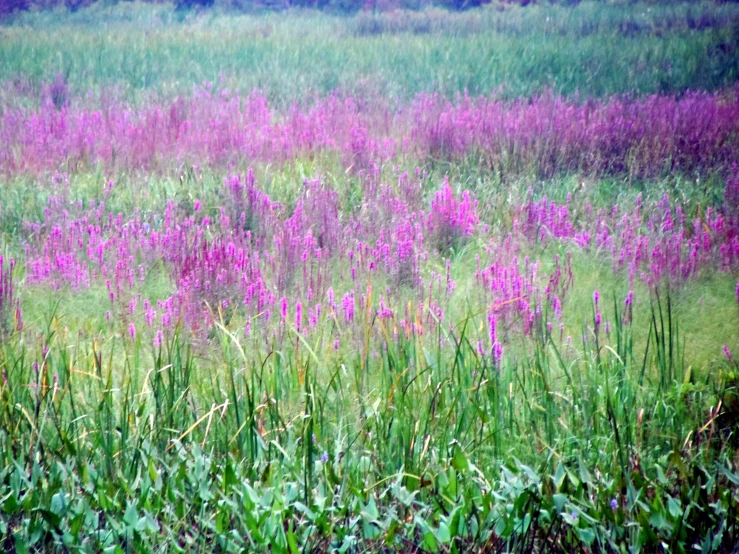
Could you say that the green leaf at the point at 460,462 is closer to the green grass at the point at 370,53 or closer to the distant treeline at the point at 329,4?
the green grass at the point at 370,53

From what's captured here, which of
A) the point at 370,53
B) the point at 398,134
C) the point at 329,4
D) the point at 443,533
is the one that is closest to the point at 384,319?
the point at 443,533

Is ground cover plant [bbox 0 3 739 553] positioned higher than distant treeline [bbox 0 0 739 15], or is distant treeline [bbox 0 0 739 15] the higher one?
distant treeline [bbox 0 0 739 15]

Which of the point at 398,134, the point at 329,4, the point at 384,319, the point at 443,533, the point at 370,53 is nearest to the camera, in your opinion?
the point at 443,533

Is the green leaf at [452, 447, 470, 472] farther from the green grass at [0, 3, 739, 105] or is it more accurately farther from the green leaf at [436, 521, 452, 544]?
the green grass at [0, 3, 739, 105]

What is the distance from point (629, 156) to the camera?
4043 mm

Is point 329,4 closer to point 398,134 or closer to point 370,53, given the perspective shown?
point 370,53

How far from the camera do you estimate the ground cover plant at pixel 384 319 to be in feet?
6.28

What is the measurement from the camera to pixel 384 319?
257 cm

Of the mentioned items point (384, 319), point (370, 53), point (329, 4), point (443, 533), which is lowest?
point (443, 533)

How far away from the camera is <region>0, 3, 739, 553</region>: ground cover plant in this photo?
192cm

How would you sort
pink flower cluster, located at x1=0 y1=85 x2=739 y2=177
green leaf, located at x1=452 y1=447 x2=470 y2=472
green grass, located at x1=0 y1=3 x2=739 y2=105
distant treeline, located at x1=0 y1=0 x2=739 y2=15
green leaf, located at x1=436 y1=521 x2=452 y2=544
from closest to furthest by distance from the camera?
1. green leaf, located at x1=436 y1=521 x2=452 y2=544
2. green leaf, located at x1=452 y1=447 x2=470 y2=472
3. pink flower cluster, located at x1=0 y1=85 x2=739 y2=177
4. green grass, located at x1=0 y1=3 x2=739 y2=105
5. distant treeline, located at x1=0 y1=0 x2=739 y2=15

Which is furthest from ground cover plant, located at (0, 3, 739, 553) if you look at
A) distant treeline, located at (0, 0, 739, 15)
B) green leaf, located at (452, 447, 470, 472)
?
distant treeline, located at (0, 0, 739, 15)

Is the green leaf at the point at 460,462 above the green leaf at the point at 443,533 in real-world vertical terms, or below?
above

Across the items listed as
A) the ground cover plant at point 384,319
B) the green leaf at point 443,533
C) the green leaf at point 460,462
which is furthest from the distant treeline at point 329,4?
the green leaf at point 443,533
